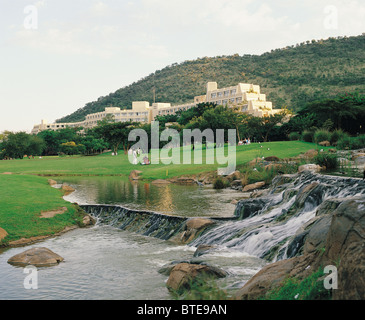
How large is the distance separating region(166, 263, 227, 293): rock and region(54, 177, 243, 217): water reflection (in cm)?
760

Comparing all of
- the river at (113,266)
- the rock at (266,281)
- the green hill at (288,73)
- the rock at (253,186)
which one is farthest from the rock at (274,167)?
the green hill at (288,73)

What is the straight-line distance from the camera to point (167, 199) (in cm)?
2325

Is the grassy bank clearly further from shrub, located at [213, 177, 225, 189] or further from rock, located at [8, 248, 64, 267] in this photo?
shrub, located at [213, 177, 225, 189]

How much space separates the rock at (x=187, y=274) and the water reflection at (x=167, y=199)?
24.9ft

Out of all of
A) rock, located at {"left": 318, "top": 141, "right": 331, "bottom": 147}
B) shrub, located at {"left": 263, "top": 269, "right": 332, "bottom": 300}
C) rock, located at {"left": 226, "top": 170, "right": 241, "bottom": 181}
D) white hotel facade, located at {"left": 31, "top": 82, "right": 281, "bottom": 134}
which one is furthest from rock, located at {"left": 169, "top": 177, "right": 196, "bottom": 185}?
white hotel facade, located at {"left": 31, "top": 82, "right": 281, "bottom": 134}

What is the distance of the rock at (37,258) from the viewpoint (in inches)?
467

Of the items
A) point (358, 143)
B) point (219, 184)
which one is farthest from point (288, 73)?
point (219, 184)

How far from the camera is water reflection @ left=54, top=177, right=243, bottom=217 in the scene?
19.1 metres

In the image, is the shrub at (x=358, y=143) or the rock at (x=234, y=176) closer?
the rock at (x=234, y=176)

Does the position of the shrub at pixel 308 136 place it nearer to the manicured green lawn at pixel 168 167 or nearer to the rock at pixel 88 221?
the manicured green lawn at pixel 168 167

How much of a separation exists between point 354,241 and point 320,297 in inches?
41.5

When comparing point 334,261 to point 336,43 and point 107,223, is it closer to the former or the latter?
point 107,223

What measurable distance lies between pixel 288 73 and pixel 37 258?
145 meters
